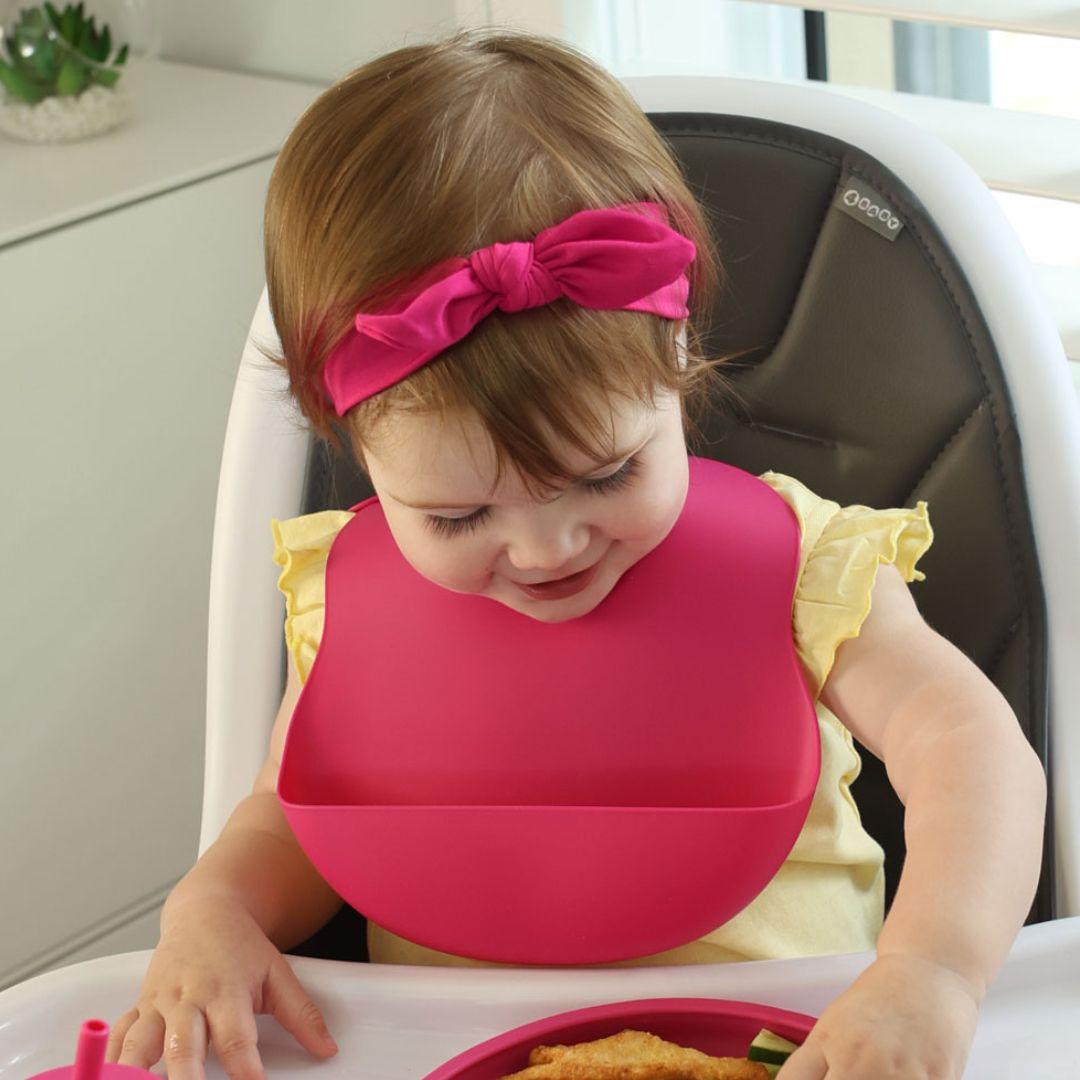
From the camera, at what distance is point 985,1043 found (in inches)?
27.1

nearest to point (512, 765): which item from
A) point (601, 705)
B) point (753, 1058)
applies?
point (601, 705)

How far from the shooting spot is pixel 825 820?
0.89m

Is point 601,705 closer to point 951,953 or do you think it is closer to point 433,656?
point 433,656

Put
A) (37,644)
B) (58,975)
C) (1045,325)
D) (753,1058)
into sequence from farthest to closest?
(37,644) < (1045,325) < (58,975) < (753,1058)

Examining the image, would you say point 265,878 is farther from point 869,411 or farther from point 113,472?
point 113,472

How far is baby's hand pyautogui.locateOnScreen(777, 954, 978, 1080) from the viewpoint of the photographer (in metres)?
0.61

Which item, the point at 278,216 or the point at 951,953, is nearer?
the point at 951,953

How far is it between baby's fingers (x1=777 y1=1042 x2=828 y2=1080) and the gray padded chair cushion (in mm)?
A: 293

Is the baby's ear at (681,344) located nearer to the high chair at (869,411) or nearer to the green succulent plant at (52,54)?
the high chair at (869,411)

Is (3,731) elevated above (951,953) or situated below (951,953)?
below

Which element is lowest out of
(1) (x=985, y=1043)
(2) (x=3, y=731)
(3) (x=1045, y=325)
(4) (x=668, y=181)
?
(2) (x=3, y=731)

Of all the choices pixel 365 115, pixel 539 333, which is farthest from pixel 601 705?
pixel 365 115

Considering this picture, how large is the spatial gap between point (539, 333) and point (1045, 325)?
0.33m

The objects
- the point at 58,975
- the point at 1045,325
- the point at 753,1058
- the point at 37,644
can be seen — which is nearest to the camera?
the point at 753,1058
